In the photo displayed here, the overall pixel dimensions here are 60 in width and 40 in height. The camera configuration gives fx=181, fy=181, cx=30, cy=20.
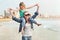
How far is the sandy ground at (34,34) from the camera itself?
1389 millimetres

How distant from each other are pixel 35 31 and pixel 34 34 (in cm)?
3

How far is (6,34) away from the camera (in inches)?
55.5

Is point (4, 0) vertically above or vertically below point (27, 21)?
above

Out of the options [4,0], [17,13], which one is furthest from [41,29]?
[4,0]

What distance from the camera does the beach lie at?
4.54 ft

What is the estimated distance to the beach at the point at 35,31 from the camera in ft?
4.54

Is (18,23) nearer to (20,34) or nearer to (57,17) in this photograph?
(20,34)

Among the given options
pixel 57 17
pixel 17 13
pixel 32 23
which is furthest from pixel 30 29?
pixel 57 17

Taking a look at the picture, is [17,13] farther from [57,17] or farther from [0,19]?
[57,17]

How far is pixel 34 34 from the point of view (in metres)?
1.39

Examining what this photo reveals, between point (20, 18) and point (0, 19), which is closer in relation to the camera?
point (20, 18)

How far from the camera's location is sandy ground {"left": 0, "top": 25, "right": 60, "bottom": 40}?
1.39m

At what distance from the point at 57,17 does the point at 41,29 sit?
0.16m

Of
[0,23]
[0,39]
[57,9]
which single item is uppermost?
[57,9]
